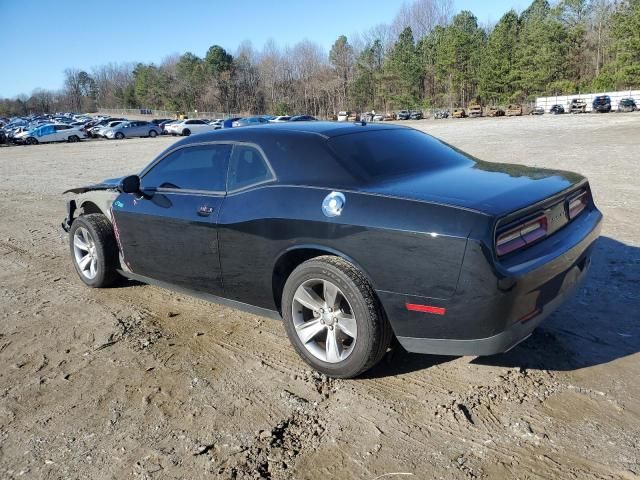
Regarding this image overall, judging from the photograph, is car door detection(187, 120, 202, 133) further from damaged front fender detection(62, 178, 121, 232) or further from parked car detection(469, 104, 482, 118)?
damaged front fender detection(62, 178, 121, 232)

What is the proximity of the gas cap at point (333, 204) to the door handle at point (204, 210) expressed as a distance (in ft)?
3.42

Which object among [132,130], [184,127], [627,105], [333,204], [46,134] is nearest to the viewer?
[333,204]

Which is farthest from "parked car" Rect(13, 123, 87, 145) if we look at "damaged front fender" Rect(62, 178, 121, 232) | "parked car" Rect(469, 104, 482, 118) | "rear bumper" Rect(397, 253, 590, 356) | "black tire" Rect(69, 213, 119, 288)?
"parked car" Rect(469, 104, 482, 118)

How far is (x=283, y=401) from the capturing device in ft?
10.2

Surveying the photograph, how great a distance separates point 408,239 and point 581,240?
1.22m

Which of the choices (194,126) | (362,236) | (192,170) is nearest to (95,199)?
(192,170)

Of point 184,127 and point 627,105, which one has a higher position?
point 184,127

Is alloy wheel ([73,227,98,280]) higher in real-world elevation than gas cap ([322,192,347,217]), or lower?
lower

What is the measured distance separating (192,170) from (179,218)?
42cm

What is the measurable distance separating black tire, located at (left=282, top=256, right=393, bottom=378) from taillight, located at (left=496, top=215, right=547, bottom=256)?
76 centimetres

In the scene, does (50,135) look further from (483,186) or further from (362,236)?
(483,186)

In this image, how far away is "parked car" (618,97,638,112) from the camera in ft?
172

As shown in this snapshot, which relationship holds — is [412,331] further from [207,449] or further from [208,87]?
[208,87]

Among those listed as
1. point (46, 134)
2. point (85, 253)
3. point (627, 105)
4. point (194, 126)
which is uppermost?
point (46, 134)
